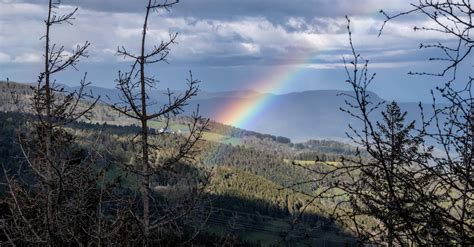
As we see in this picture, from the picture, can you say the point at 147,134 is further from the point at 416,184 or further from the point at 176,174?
the point at 416,184

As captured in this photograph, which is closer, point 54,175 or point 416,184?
point 416,184

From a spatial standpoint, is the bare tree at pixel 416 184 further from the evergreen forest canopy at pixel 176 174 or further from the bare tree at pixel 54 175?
the bare tree at pixel 54 175

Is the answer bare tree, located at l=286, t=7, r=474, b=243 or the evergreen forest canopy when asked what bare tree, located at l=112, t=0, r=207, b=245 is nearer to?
the evergreen forest canopy

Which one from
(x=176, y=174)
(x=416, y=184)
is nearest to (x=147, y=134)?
(x=176, y=174)

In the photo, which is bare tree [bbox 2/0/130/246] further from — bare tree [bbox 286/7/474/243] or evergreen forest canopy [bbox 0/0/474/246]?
bare tree [bbox 286/7/474/243]

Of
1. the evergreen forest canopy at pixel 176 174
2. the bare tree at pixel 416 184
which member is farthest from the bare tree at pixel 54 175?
the bare tree at pixel 416 184

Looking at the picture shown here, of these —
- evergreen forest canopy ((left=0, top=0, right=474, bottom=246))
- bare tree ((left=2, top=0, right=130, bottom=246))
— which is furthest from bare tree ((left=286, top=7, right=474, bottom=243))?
bare tree ((left=2, top=0, right=130, bottom=246))

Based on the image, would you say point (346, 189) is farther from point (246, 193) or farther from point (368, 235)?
point (246, 193)

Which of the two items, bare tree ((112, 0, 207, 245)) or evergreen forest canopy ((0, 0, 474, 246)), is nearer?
evergreen forest canopy ((0, 0, 474, 246))

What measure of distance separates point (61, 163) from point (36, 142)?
2.51 ft

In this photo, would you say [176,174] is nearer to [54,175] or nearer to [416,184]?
[54,175]

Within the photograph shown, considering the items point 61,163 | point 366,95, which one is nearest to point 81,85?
point 61,163

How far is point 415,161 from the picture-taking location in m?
3.13

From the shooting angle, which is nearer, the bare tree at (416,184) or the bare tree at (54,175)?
the bare tree at (416,184)
